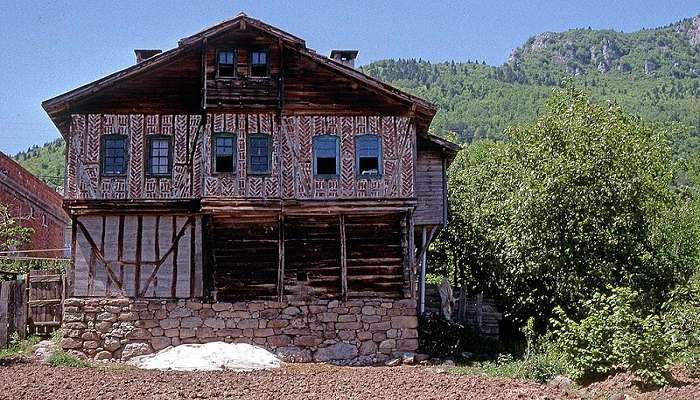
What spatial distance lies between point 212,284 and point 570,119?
14.7 metres

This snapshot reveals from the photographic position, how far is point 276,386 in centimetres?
1905

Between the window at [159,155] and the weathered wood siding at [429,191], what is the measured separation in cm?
832

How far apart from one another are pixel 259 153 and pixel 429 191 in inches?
238

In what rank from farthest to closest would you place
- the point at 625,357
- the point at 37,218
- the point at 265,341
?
1. the point at 37,218
2. the point at 265,341
3. the point at 625,357

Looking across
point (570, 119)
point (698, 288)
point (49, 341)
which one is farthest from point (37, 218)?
point (698, 288)

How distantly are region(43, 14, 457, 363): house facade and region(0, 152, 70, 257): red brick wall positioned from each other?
504 inches

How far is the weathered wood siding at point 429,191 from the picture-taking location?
91.9 feet

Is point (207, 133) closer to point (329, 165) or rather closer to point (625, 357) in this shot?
point (329, 165)

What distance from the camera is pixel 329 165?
26156 millimetres

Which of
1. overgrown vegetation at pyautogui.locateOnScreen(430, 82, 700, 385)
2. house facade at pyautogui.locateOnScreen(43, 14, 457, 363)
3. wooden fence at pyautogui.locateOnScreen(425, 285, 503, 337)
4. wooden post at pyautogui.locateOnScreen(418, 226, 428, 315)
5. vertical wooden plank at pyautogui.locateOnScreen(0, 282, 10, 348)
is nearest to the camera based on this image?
vertical wooden plank at pyautogui.locateOnScreen(0, 282, 10, 348)

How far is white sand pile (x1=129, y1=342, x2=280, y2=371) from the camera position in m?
23.3

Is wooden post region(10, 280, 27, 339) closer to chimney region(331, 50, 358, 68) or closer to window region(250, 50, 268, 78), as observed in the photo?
window region(250, 50, 268, 78)

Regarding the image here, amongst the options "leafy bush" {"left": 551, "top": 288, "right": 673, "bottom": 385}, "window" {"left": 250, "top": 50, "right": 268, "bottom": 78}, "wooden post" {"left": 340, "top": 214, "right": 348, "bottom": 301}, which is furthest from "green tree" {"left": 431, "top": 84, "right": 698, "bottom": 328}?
"window" {"left": 250, "top": 50, "right": 268, "bottom": 78}

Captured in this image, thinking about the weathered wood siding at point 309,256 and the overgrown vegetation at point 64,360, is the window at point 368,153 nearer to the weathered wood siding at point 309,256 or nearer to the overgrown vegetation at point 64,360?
the weathered wood siding at point 309,256
